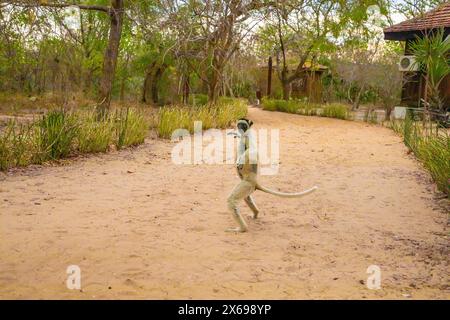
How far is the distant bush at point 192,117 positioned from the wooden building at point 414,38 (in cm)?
676

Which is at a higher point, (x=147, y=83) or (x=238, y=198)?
(x=147, y=83)

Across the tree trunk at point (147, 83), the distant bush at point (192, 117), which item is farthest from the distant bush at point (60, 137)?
the tree trunk at point (147, 83)

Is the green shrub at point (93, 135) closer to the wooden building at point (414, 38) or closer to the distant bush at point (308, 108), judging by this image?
the wooden building at point (414, 38)

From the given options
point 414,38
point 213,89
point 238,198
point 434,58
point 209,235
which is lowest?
point 209,235

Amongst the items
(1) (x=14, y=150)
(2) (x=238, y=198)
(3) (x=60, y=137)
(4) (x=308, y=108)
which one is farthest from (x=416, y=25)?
(2) (x=238, y=198)

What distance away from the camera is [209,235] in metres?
4.55

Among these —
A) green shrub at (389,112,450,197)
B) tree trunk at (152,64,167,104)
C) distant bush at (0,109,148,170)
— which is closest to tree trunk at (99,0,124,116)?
distant bush at (0,109,148,170)

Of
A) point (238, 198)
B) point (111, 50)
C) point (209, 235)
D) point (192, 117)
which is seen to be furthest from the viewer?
point (192, 117)

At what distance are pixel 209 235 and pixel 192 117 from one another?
848 cm

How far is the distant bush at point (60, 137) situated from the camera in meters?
7.40

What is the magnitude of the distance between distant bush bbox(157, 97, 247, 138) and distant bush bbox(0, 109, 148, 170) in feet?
5.61

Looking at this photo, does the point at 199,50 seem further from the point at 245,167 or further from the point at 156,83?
the point at 245,167
